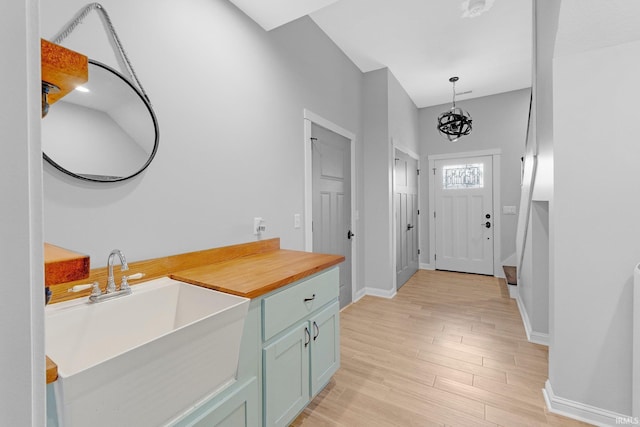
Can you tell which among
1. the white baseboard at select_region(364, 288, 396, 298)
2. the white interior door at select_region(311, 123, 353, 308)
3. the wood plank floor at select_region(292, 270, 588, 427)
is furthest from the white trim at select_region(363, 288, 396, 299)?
the white interior door at select_region(311, 123, 353, 308)

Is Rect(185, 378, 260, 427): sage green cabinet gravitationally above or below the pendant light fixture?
below

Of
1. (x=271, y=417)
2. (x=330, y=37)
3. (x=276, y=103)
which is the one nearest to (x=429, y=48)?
(x=330, y=37)

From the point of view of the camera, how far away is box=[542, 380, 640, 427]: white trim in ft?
4.92

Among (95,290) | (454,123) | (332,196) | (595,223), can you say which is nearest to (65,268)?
(95,290)

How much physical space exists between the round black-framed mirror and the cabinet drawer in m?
0.91

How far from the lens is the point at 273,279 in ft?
4.32

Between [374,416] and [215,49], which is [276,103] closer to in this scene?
[215,49]

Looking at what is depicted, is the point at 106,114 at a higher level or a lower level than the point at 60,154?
higher

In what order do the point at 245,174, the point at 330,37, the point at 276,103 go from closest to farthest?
1. the point at 245,174
2. the point at 276,103
3. the point at 330,37

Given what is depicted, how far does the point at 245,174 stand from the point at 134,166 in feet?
2.35

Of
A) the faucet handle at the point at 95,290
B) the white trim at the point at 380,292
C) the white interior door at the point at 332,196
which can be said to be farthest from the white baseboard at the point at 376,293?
the faucet handle at the point at 95,290

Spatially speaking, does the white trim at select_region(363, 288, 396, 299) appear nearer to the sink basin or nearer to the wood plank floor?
the wood plank floor

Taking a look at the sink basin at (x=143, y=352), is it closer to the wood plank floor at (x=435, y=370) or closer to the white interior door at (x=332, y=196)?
the wood plank floor at (x=435, y=370)

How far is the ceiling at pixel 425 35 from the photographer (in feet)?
7.92
